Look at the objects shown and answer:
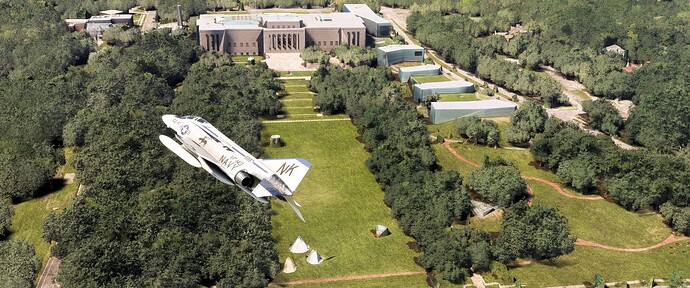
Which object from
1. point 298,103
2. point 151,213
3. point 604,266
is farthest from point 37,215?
point 604,266

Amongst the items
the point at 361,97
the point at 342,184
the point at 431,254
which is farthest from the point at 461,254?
the point at 361,97

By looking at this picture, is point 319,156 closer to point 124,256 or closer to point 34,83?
point 124,256

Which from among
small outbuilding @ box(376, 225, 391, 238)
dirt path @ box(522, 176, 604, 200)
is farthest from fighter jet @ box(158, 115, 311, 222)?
dirt path @ box(522, 176, 604, 200)

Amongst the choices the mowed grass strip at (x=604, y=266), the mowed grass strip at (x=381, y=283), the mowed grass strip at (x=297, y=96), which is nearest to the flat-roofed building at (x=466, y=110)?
the mowed grass strip at (x=297, y=96)

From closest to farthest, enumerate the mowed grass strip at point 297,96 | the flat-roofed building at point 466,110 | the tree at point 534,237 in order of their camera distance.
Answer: the tree at point 534,237, the flat-roofed building at point 466,110, the mowed grass strip at point 297,96

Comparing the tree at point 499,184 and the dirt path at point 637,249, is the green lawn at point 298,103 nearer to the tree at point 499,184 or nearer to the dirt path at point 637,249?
the tree at point 499,184

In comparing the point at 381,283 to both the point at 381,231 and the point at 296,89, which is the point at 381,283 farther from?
the point at 296,89
